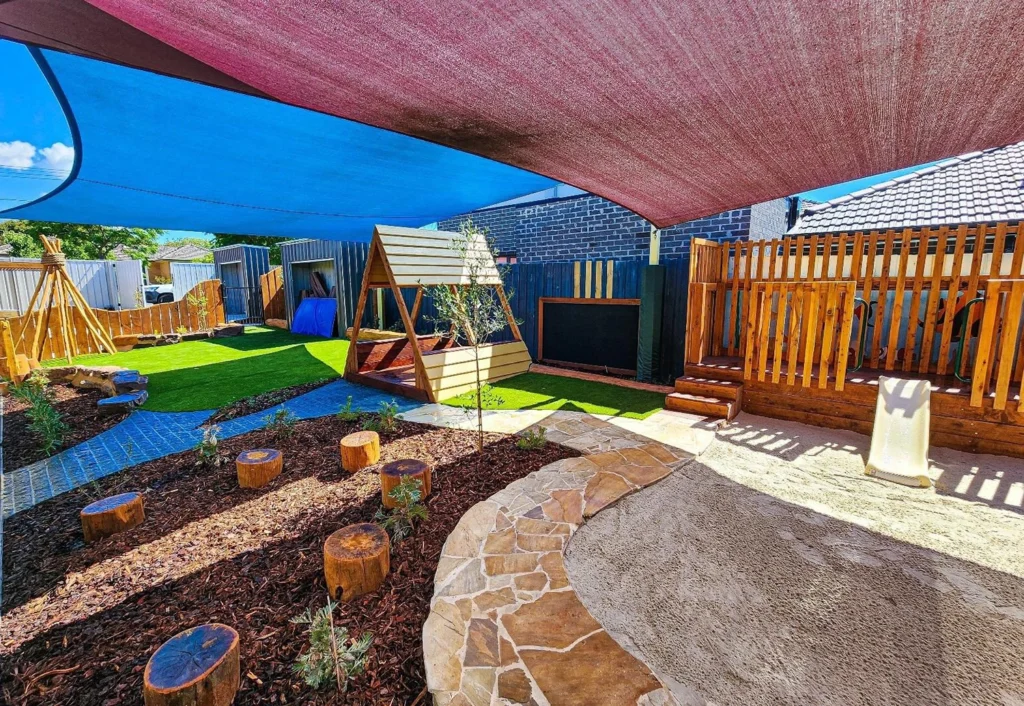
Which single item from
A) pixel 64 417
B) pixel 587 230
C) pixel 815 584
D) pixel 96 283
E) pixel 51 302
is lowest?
pixel 815 584

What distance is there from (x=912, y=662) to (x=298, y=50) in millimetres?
3811

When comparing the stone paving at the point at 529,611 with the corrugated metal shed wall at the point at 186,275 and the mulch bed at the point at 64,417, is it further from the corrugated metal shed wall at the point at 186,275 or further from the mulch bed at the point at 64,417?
the corrugated metal shed wall at the point at 186,275

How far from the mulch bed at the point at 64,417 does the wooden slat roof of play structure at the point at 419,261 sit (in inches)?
151

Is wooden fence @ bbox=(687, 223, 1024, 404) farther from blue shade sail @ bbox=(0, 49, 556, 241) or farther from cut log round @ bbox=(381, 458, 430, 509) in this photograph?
cut log round @ bbox=(381, 458, 430, 509)

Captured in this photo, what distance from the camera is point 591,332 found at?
26.0ft

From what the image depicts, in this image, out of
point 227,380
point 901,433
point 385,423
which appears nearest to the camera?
point 901,433

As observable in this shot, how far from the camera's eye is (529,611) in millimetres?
2119

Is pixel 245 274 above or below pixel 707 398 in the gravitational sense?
above

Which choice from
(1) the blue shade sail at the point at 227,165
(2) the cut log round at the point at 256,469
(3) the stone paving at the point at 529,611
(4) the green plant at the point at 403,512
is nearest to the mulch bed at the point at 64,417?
(1) the blue shade sail at the point at 227,165

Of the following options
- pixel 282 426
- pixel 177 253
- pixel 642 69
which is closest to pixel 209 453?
pixel 282 426

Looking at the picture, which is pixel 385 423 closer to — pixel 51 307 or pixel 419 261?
pixel 419 261

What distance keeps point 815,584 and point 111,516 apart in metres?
4.36

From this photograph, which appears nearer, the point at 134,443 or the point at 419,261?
the point at 134,443

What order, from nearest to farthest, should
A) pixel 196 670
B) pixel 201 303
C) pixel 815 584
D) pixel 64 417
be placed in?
1. pixel 196 670
2. pixel 815 584
3. pixel 64 417
4. pixel 201 303
